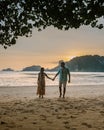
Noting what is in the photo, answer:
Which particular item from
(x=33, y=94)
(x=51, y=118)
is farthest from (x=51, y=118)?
(x=33, y=94)

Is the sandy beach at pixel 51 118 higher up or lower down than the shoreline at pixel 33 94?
lower down

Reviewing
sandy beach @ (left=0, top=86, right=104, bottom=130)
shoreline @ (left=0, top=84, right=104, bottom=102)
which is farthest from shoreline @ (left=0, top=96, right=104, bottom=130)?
shoreline @ (left=0, top=84, right=104, bottom=102)

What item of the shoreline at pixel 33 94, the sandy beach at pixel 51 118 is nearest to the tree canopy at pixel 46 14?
the sandy beach at pixel 51 118

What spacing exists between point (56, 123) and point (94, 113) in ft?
9.85

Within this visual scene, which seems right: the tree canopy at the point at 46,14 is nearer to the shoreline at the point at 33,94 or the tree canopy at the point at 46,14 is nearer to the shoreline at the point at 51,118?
the shoreline at the point at 51,118

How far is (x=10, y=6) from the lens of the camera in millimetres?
12516

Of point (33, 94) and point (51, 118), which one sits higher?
point (33, 94)

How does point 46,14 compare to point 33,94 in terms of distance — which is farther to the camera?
point 33,94

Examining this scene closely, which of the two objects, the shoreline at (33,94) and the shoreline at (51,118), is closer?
the shoreline at (51,118)

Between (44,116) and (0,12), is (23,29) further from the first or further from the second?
(44,116)

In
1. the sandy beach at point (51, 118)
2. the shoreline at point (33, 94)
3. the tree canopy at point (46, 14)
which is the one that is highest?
the tree canopy at point (46, 14)

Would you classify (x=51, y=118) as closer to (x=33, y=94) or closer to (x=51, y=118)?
(x=51, y=118)

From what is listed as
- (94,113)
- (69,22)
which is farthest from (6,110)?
(69,22)

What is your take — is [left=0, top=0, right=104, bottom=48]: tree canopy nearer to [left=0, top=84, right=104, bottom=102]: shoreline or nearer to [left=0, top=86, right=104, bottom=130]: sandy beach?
[left=0, top=86, right=104, bottom=130]: sandy beach
